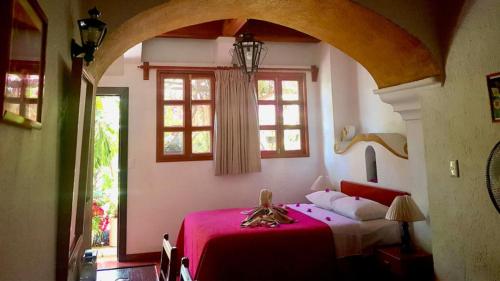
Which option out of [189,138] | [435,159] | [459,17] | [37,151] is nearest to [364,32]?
[459,17]

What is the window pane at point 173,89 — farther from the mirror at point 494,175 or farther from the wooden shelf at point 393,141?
the mirror at point 494,175

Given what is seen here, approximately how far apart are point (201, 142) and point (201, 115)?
1.24 ft

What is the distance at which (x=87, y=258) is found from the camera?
173 cm

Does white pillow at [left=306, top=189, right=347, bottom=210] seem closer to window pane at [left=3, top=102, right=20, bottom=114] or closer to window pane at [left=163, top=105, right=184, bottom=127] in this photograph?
window pane at [left=163, top=105, right=184, bottom=127]

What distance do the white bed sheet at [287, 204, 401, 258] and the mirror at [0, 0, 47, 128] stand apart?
2435 millimetres

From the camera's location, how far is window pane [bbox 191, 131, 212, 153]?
4.31m

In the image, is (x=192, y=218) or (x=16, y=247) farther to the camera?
(x=192, y=218)

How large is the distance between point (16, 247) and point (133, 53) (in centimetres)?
358

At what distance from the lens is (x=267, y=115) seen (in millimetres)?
4598

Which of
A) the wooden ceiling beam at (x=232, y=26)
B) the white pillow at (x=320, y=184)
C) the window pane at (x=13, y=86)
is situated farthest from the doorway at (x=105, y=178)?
the window pane at (x=13, y=86)

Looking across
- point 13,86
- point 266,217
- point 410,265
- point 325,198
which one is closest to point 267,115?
point 325,198

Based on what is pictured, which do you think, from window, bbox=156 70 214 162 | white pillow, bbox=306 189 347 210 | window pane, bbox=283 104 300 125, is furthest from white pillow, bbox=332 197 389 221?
window, bbox=156 70 214 162

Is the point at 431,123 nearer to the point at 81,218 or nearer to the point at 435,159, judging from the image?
the point at 435,159

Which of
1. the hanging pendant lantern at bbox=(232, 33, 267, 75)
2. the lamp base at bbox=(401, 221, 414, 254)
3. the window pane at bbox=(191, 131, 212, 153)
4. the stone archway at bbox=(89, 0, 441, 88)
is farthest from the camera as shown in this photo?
the window pane at bbox=(191, 131, 212, 153)
